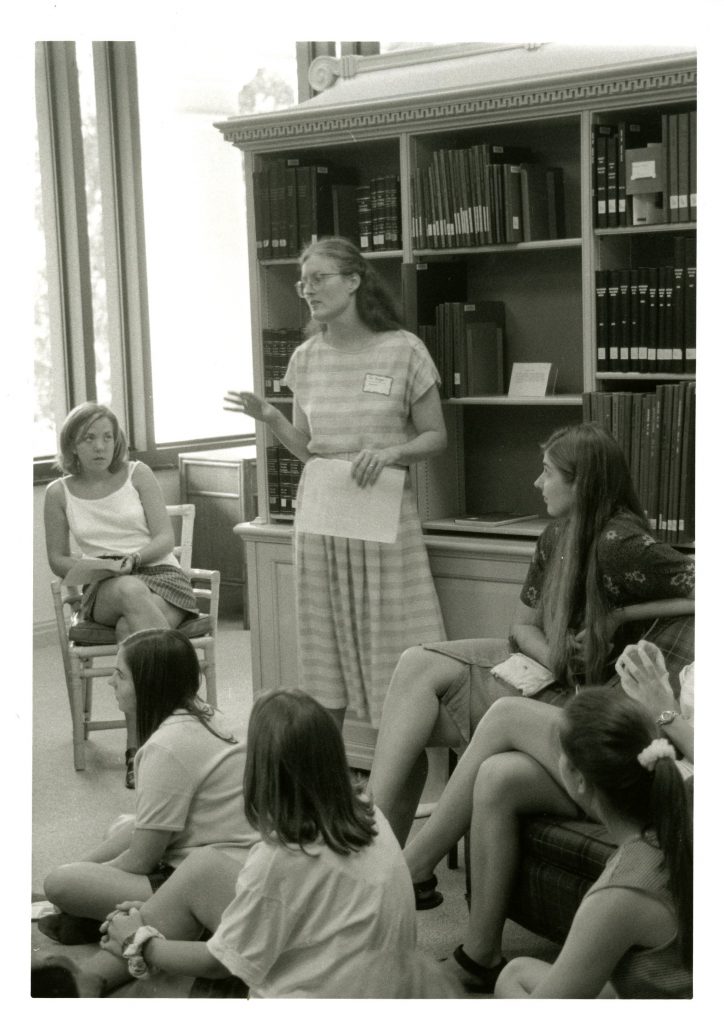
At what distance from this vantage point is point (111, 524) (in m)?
4.27

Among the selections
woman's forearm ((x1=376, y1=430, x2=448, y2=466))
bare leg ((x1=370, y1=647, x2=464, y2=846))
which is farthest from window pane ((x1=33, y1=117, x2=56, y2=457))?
bare leg ((x1=370, y1=647, x2=464, y2=846))

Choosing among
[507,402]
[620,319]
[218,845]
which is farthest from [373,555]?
[218,845]

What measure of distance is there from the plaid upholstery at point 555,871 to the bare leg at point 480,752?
152mm

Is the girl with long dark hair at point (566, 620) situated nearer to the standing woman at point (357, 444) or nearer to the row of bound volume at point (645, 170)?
the standing woman at point (357, 444)

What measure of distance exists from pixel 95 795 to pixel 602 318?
1.98m

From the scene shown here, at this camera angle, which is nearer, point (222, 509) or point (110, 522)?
point (110, 522)

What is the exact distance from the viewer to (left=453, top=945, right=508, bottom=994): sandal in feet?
8.16

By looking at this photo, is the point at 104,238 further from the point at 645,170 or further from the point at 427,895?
the point at 427,895

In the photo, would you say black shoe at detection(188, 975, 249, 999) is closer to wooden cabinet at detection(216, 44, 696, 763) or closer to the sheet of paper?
the sheet of paper

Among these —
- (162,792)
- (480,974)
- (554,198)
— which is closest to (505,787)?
(480,974)

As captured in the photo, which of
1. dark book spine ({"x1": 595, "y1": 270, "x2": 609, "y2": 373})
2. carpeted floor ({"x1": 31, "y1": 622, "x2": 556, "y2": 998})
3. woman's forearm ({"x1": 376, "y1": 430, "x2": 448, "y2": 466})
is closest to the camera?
carpeted floor ({"x1": 31, "y1": 622, "x2": 556, "y2": 998})

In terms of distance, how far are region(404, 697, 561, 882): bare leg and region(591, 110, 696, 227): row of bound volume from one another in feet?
4.55

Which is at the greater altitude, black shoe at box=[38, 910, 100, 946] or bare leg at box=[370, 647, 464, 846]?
bare leg at box=[370, 647, 464, 846]

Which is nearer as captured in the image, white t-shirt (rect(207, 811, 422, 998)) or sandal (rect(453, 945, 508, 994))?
white t-shirt (rect(207, 811, 422, 998))
